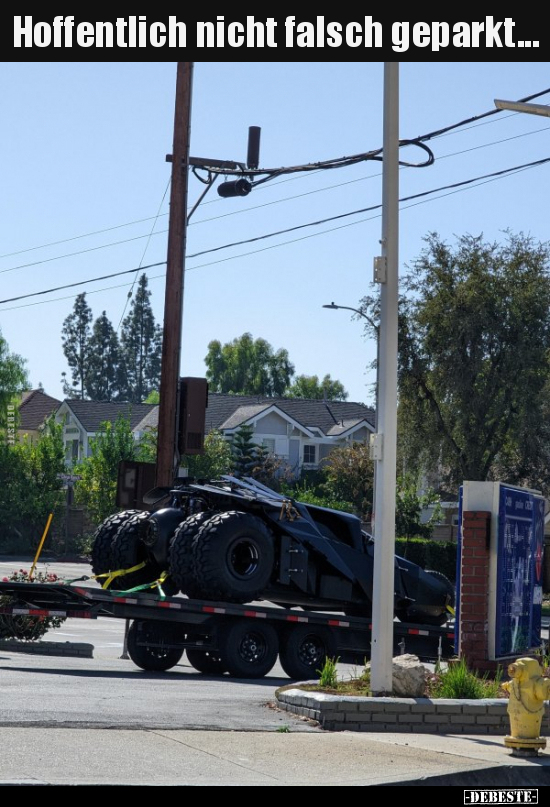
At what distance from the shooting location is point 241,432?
63.8 m

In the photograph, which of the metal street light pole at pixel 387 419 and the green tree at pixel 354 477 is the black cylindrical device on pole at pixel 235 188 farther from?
the green tree at pixel 354 477

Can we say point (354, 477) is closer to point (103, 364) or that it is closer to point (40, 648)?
point (40, 648)

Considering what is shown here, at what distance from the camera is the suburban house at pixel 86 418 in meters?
81.9

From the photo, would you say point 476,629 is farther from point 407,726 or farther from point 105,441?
point 105,441

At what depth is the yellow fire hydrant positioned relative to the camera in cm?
920

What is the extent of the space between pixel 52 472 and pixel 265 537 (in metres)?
42.6

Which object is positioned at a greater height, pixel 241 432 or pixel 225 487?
pixel 241 432

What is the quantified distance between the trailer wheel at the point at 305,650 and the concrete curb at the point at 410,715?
564 centimetres

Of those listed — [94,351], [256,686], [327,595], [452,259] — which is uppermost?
[94,351]

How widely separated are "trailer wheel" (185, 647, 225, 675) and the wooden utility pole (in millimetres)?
2945

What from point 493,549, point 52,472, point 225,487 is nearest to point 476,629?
point 493,549

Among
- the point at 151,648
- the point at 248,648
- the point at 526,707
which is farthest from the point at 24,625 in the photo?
the point at 526,707

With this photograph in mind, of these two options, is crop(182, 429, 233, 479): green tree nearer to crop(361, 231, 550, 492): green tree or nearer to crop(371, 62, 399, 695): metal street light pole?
crop(361, 231, 550, 492): green tree

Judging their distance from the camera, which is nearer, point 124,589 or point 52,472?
point 124,589
